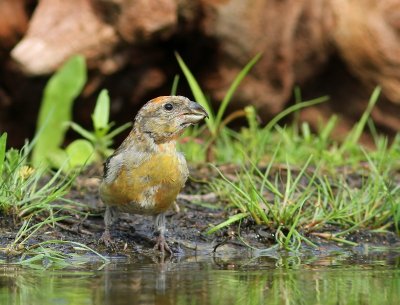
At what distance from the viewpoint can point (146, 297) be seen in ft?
12.7

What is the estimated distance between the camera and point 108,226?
5449 mm

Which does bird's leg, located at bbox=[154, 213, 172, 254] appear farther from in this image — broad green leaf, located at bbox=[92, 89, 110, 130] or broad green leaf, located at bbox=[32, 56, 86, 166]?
broad green leaf, located at bbox=[32, 56, 86, 166]

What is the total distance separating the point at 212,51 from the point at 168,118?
321 centimetres

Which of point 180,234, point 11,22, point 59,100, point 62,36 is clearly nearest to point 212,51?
point 62,36

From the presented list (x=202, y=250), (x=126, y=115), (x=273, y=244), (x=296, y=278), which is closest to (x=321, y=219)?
(x=273, y=244)

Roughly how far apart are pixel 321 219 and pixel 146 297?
214 cm

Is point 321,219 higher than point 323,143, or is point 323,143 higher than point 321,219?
point 323,143

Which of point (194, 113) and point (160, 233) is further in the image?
point (194, 113)

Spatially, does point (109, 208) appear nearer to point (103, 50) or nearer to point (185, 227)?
point (185, 227)

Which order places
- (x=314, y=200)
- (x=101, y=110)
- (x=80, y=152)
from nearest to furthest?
(x=314, y=200) → (x=101, y=110) → (x=80, y=152)

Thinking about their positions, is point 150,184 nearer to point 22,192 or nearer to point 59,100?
point 22,192

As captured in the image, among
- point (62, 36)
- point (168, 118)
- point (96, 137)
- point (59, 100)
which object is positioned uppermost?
point (62, 36)

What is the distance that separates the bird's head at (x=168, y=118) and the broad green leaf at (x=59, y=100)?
6.13 feet

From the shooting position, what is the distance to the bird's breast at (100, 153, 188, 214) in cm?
531
